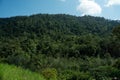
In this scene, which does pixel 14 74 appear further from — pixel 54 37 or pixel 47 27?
pixel 47 27

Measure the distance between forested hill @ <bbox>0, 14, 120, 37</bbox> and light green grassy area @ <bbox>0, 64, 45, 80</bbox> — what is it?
99.0 meters

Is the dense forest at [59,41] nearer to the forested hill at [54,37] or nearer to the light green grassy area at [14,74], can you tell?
the forested hill at [54,37]

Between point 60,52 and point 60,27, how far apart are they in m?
29.5

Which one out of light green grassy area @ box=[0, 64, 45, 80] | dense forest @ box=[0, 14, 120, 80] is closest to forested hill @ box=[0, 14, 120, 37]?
dense forest @ box=[0, 14, 120, 80]

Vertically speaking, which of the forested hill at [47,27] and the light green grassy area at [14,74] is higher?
the light green grassy area at [14,74]

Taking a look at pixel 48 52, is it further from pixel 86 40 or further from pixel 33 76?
pixel 33 76

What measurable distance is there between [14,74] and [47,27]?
4372 inches

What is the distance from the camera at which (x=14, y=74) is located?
2555 mm

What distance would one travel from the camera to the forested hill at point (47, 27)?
107125 millimetres

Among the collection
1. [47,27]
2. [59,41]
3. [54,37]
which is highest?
[47,27]

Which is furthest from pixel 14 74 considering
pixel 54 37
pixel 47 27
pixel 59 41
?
pixel 47 27

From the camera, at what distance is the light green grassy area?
248 centimetres

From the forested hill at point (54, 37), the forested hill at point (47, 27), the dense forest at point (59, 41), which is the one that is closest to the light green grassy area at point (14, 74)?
the dense forest at point (59, 41)

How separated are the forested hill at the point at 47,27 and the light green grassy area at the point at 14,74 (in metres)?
99.0
